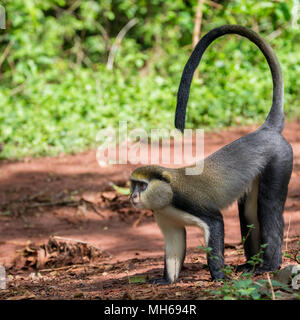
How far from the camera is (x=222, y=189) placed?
4258mm

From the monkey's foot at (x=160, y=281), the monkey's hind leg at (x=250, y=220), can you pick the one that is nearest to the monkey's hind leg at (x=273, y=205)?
the monkey's hind leg at (x=250, y=220)

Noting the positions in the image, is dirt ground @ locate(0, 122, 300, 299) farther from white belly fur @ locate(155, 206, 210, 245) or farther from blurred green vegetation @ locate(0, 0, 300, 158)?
blurred green vegetation @ locate(0, 0, 300, 158)

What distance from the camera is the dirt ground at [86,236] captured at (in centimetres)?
423

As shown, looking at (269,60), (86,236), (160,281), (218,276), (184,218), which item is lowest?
(86,236)

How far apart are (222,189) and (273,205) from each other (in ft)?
1.49

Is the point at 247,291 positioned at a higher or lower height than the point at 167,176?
lower

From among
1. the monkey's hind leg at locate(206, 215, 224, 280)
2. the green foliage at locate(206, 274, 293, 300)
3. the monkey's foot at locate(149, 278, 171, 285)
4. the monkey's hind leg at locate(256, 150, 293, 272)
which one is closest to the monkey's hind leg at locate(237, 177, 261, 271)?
the monkey's hind leg at locate(256, 150, 293, 272)

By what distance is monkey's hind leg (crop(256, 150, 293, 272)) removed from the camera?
4.32 metres

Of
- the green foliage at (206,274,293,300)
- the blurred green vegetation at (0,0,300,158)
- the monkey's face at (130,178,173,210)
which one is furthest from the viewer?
the blurred green vegetation at (0,0,300,158)

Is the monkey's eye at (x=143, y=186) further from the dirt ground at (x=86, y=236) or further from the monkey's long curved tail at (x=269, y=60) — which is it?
the monkey's long curved tail at (x=269, y=60)

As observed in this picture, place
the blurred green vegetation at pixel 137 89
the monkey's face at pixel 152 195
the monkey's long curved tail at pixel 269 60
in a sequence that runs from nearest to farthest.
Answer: the monkey's face at pixel 152 195
the monkey's long curved tail at pixel 269 60
the blurred green vegetation at pixel 137 89

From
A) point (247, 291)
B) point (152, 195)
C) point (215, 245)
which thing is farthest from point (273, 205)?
point (247, 291)

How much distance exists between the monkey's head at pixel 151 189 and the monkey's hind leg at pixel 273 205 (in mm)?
849

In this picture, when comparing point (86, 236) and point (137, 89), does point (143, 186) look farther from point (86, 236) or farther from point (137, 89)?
point (137, 89)
